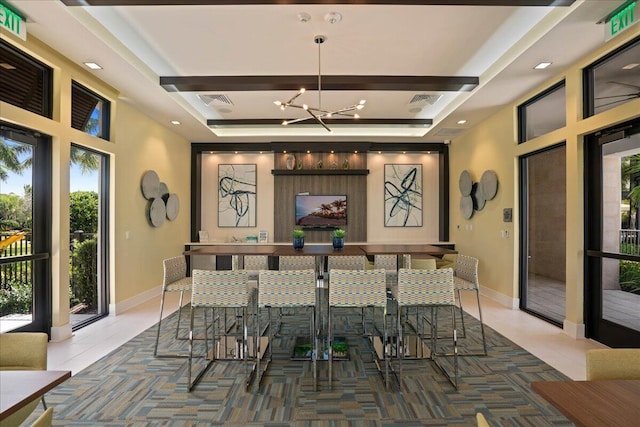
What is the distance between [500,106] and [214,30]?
4276 millimetres

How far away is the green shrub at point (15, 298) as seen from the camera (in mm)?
3449

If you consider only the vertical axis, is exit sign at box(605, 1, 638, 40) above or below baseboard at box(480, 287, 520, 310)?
above

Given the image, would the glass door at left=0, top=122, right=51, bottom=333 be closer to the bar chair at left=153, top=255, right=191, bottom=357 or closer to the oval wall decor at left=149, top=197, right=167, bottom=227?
the bar chair at left=153, top=255, right=191, bottom=357

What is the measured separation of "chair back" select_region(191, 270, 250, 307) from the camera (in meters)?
3.03

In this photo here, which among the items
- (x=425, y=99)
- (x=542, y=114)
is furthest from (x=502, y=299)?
(x=425, y=99)

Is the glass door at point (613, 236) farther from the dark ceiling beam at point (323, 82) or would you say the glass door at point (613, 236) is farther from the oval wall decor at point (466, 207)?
the oval wall decor at point (466, 207)

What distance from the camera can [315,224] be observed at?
7.97m

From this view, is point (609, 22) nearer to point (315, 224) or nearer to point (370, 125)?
point (370, 125)

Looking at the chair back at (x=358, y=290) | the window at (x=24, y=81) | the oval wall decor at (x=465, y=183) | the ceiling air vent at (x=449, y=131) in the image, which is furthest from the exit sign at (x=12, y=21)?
the oval wall decor at (x=465, y=183)

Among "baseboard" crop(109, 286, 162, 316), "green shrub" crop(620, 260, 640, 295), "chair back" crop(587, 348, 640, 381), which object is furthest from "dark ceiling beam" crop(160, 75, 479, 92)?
"chair back" crop(587, 348, 640, 381)

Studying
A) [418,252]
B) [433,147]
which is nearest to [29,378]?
[418,252]

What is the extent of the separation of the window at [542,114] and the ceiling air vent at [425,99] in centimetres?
125

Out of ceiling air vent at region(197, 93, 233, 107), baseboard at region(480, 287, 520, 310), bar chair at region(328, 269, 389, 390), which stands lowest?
baseboard at region(480, 287, 520, 310)

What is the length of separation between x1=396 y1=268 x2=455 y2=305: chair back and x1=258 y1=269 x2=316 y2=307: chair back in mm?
793
